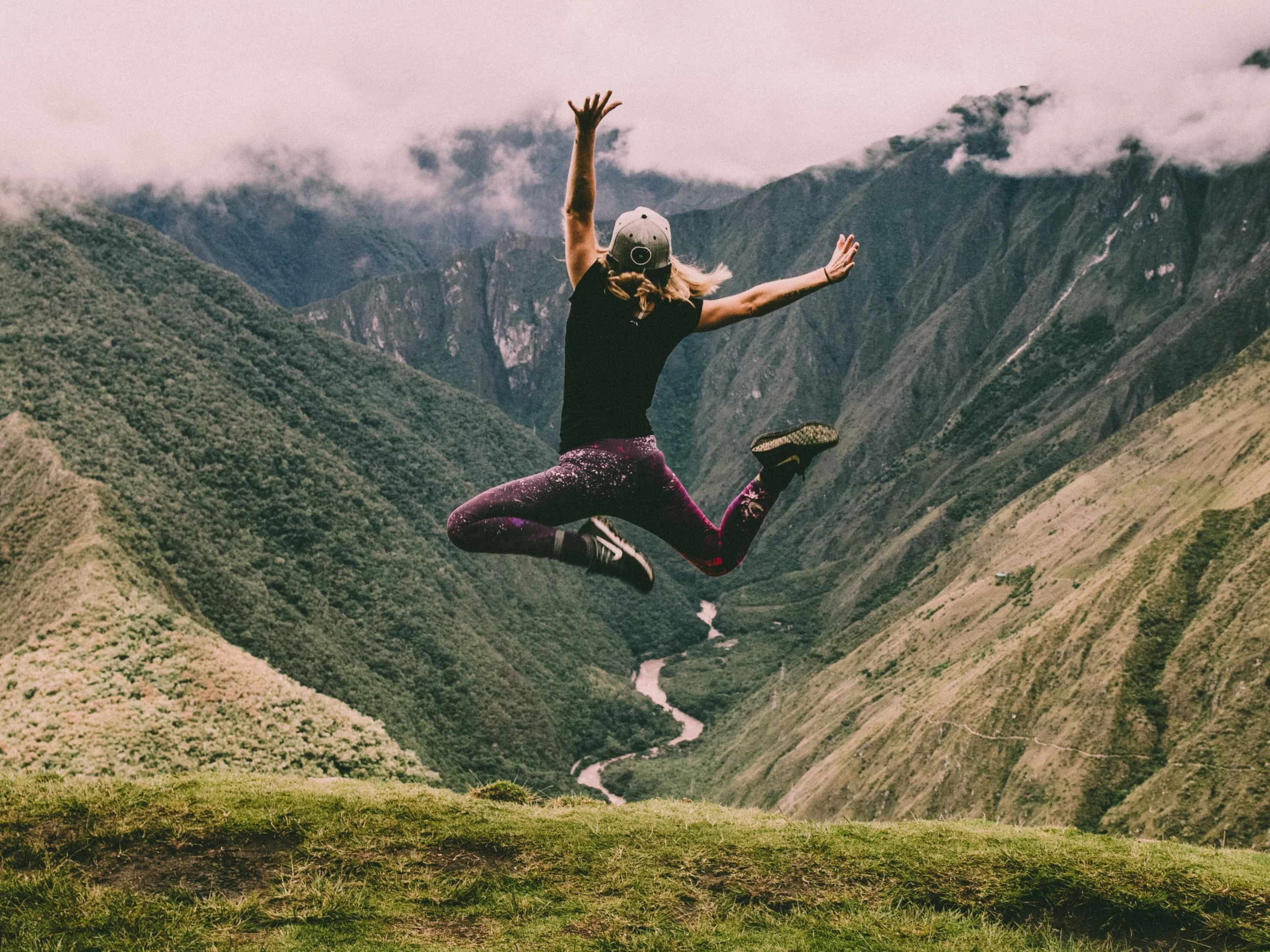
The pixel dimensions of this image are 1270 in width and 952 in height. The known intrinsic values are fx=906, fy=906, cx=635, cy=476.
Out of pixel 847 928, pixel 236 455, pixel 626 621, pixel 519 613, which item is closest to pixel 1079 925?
pixel 847 928

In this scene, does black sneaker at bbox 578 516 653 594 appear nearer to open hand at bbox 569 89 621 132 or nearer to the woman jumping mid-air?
the woman jumping mid-air

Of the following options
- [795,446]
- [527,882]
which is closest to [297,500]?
[527,882]

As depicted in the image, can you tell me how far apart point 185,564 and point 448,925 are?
82195mm

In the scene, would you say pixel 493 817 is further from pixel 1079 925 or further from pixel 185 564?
pixel 185 564

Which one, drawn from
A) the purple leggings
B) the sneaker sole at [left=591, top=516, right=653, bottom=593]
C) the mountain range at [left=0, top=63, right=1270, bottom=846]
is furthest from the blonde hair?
the mountain range at [left=0, top=63, right=1270, bottom=846]

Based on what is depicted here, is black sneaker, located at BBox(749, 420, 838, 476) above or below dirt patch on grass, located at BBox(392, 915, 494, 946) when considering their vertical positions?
above

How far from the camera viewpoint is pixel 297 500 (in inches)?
4444

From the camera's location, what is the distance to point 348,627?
10500 cm

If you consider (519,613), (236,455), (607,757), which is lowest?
(607,757)

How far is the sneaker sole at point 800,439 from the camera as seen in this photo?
7.47 meters

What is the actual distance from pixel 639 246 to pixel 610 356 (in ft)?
2.88

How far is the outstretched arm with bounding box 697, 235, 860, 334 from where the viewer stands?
7.69 m

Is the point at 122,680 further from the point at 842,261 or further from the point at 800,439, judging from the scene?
the point at 842,261

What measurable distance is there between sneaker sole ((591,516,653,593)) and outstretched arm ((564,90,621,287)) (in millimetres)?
2054
